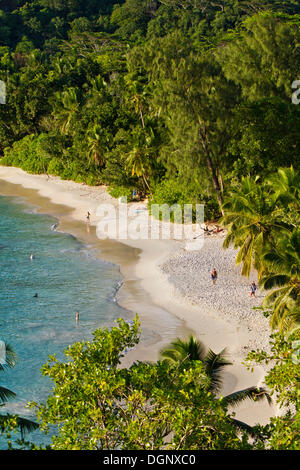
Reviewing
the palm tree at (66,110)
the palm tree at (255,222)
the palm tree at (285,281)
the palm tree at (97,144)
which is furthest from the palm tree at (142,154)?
the palm tree at (285,281)

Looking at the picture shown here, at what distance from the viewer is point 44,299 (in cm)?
2817

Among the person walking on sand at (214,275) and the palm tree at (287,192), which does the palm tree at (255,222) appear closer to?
the palm tree at (287,192)

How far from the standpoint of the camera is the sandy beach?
68.1 feet

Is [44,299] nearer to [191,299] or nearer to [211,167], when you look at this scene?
[191,299]

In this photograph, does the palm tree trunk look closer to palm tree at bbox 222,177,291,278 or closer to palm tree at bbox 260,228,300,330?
palm tree at bbox 222,177,291,278

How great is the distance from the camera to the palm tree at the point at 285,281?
16.5 metres

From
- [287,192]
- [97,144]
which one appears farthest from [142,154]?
[287,192]

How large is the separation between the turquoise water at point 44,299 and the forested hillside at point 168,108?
990 centimetres

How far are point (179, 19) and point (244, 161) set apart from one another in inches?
3412

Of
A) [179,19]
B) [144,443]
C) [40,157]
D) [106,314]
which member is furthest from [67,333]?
[179,19]

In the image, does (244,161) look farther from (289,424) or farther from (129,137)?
(289,424)

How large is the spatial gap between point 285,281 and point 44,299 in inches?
588

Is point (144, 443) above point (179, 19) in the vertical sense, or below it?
below
